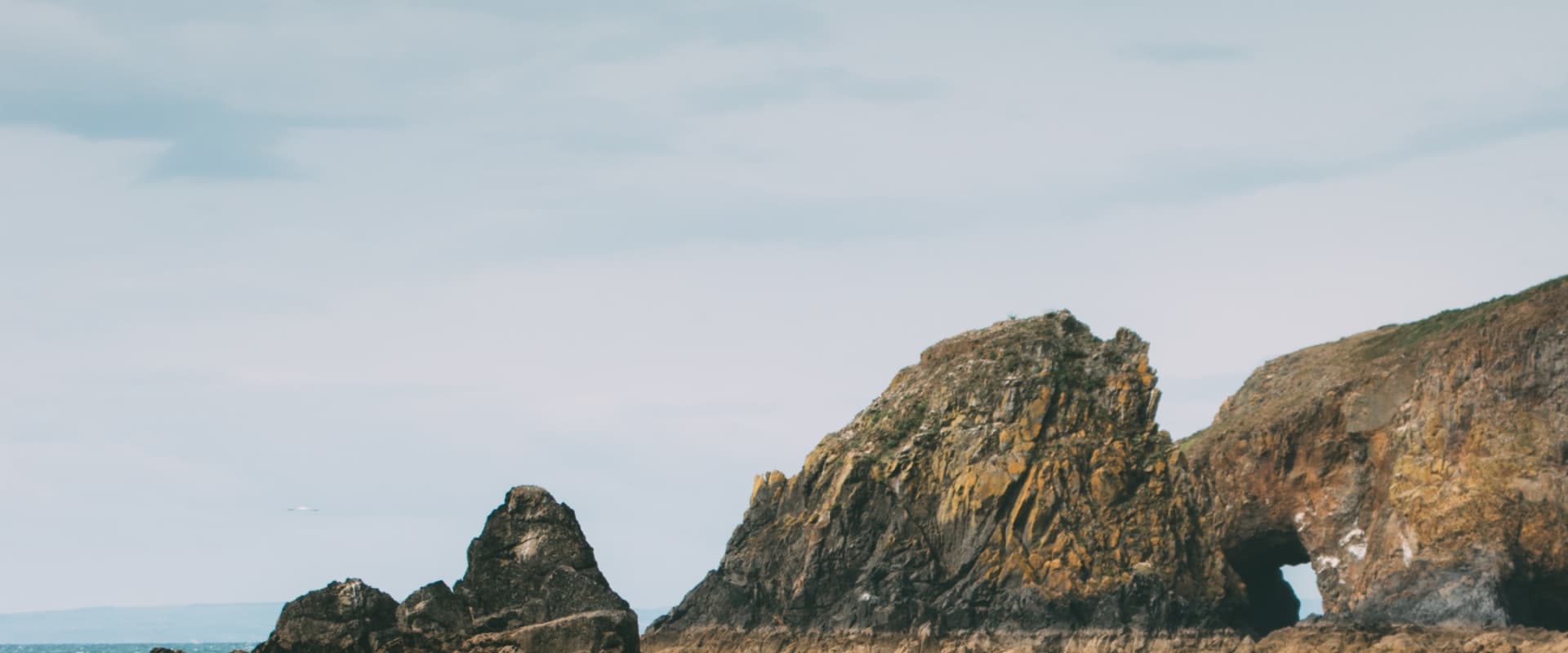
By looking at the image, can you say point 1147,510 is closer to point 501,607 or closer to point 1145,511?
point 1145,511

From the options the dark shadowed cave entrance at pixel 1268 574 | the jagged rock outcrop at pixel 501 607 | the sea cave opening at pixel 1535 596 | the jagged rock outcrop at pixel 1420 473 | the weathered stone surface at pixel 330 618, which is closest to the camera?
the jagged rock outcrop at pixel 501 607

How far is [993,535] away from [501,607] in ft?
178

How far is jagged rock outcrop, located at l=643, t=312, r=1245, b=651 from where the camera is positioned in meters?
76.1

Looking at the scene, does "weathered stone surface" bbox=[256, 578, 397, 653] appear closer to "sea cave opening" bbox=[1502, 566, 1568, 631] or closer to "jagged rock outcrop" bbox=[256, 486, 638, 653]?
"jagged rock outcrop" bbox=[256, 486, 638, 653]

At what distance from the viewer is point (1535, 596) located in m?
73.8

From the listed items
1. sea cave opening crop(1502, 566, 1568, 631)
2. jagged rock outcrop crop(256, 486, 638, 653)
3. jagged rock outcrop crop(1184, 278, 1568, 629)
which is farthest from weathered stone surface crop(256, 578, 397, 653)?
sea cave opening crop(1502, 566, 1568, 631)

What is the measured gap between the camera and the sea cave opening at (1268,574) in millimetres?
85562

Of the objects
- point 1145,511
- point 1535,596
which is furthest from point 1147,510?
point 1535,596

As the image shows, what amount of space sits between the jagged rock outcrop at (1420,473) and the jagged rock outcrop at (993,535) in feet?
16.5

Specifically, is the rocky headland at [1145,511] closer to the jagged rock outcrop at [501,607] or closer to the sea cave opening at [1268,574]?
the sea cave opening at [1268,574]

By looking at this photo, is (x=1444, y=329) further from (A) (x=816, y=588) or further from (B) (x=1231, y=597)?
(A) (x=816, y=588)

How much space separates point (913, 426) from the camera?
84.1 meters

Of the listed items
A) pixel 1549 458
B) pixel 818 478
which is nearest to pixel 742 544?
pixel 818 478

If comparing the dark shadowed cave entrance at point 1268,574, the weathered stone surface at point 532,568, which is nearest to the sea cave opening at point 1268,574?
the dark shadowed cave entrance at point 1268,574
